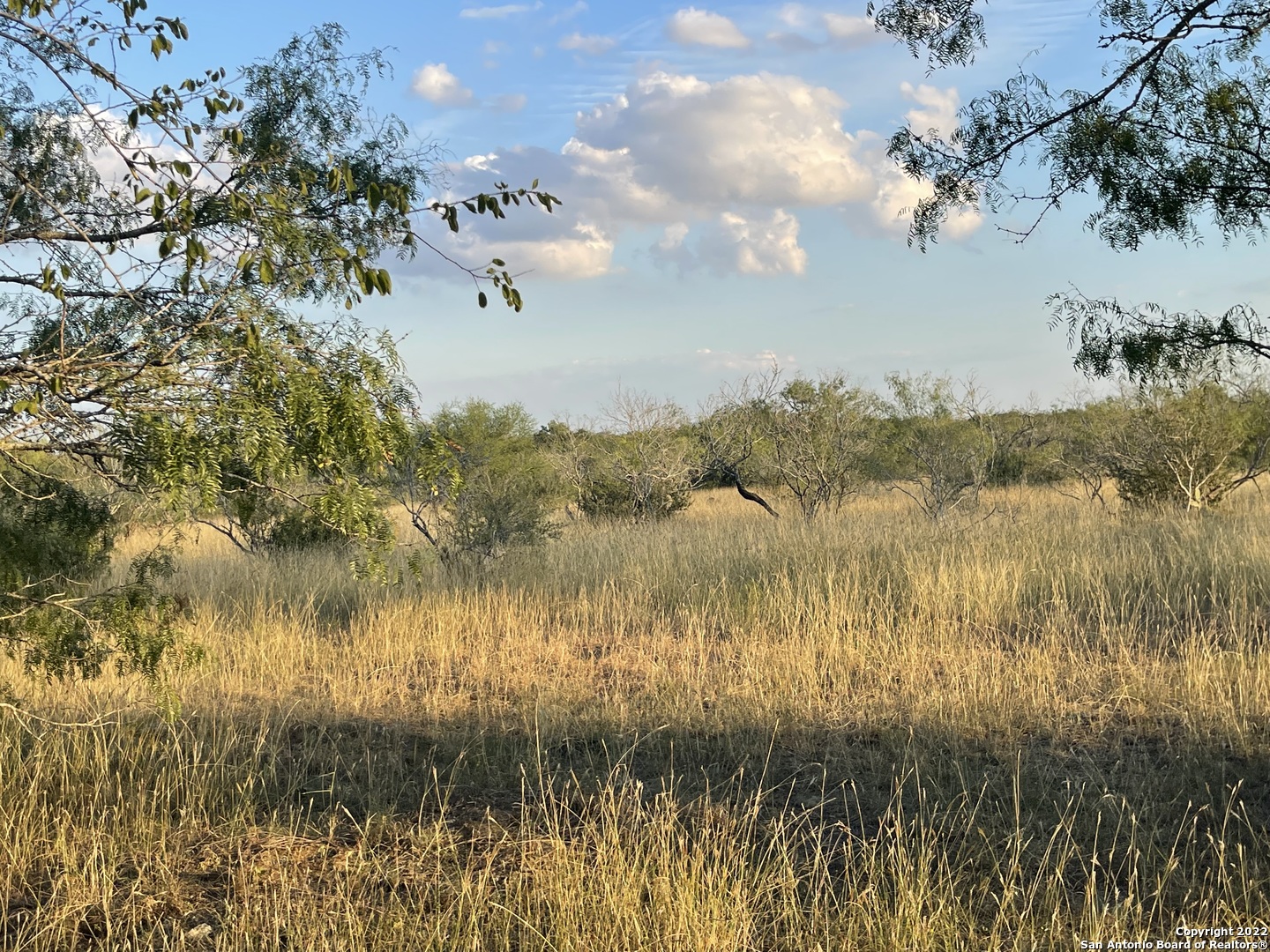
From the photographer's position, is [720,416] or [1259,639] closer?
[1259,639]

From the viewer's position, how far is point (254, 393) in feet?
11.4

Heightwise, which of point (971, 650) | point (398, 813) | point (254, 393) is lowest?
point (398, 813)

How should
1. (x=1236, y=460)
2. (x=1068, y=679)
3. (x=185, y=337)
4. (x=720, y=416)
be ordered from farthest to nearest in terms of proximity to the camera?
(x=720, y=416)
(x=1236, y=460)
(x=1068, y=679)
(x=185, y=337)

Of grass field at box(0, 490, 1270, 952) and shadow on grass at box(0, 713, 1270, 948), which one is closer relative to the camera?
grass field at box(0, 490, 1270, 952)

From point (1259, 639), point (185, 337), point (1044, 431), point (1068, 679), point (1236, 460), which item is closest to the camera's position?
point (185, 337)

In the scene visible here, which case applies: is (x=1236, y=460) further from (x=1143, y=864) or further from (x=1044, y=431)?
(x=1143, y=864)

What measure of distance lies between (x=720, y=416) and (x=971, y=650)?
14499 millimetres

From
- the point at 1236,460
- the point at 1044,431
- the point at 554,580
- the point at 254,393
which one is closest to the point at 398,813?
the point at 254,393

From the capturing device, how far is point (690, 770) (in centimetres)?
491

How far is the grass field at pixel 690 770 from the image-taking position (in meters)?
3.23

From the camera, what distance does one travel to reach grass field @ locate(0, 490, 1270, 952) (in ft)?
10.6

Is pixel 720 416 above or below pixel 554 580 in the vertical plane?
above

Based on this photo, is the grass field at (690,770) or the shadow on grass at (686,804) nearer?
the grass field at (690,770)

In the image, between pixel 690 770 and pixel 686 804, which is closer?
pixel 686 804
